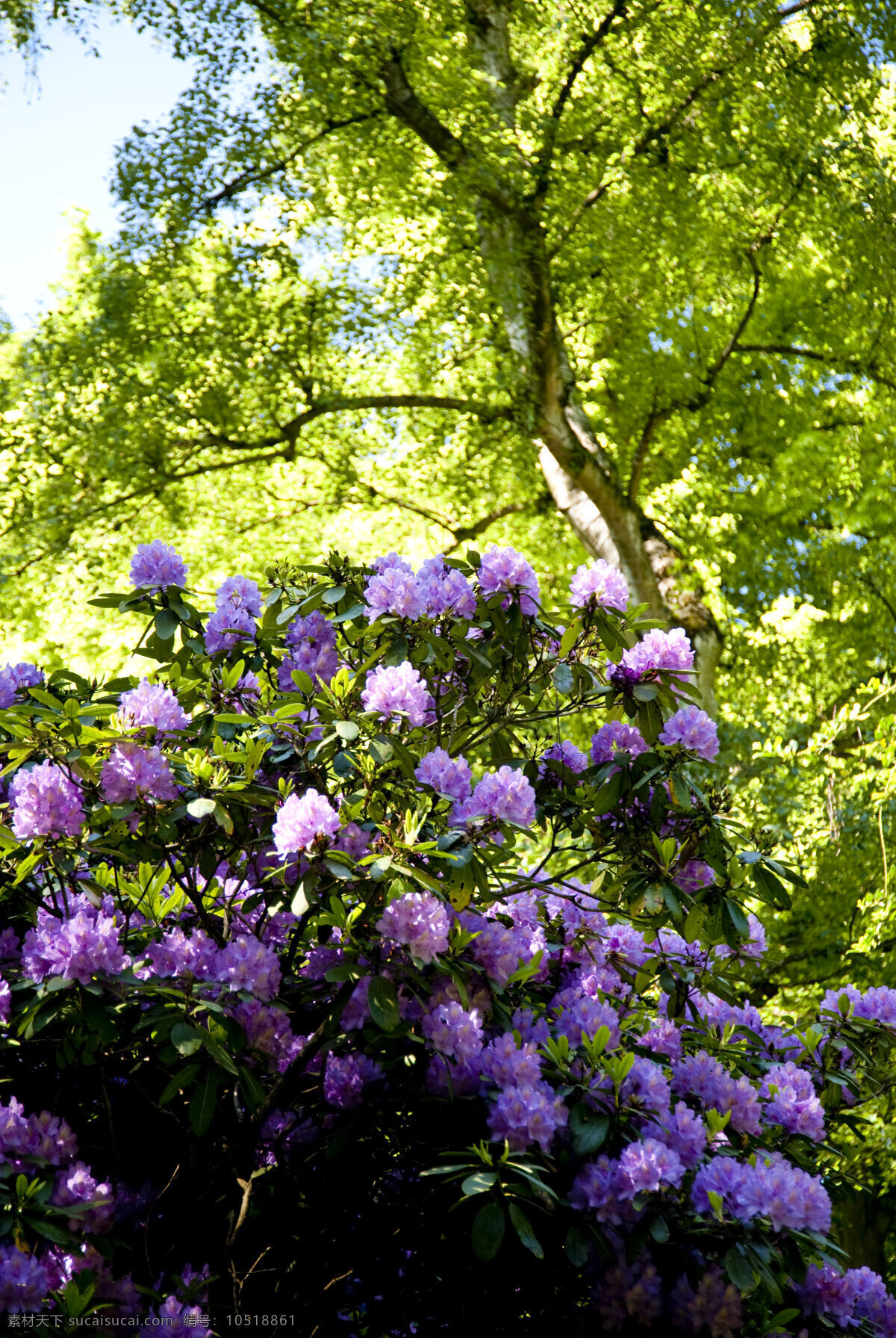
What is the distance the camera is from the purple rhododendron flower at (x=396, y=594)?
2.50 meters

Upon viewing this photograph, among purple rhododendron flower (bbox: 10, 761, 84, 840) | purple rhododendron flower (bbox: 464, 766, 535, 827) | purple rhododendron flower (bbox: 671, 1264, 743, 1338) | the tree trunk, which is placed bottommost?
purple rhododendron flower (bbox: 671, 1264, 743, 1338)

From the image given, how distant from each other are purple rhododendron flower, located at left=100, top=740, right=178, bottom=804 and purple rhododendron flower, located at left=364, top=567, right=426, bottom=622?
0.64 meters

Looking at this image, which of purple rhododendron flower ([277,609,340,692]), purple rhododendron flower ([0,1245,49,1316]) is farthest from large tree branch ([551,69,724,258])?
purple rhododendron flower ([0,1245,49,1316])

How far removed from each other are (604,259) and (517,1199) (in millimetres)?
8220

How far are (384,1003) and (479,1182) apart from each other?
346mm

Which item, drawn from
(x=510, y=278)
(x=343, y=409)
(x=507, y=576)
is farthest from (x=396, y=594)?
(x=343, y=409)

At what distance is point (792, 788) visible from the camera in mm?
6703

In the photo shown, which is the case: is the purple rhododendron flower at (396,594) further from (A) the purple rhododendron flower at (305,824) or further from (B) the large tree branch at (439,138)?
(B) the large tree branch at (439,138)

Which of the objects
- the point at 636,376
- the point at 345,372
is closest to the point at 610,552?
the point at 636,376

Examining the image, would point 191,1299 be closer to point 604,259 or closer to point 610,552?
point 610,552

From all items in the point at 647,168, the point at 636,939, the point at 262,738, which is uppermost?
the point at 647,168

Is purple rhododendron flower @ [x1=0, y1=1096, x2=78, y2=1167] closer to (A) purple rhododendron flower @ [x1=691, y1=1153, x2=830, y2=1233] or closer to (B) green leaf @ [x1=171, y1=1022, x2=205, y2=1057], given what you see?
(B) green leaf @ [x1=171, y1=1022, x2=205, y2=1057]

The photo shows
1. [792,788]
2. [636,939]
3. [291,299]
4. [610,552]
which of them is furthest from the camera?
[291,299]

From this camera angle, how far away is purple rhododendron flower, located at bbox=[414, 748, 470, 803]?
86.7 inches
